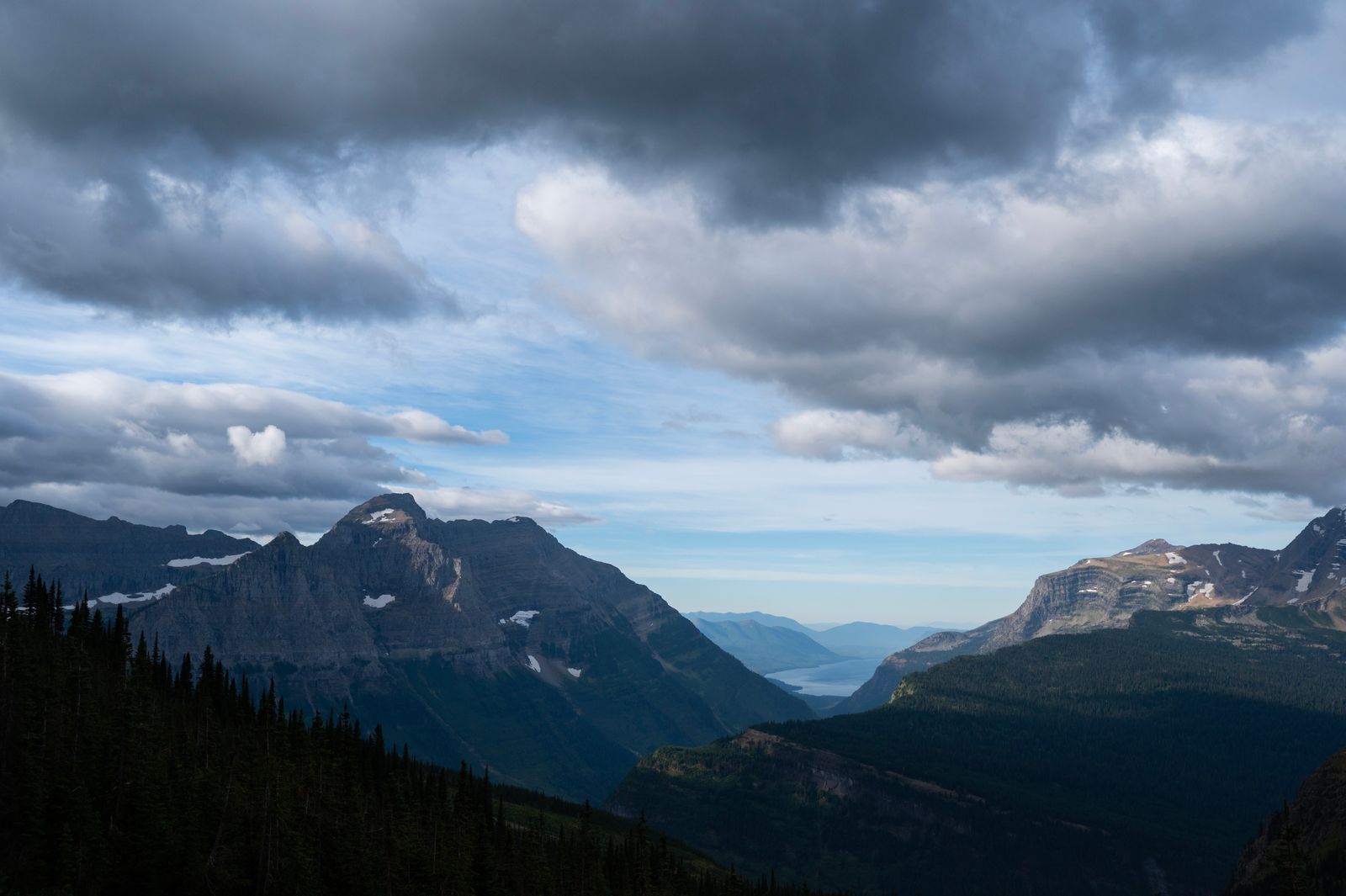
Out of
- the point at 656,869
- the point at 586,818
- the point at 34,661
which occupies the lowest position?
the point at 656,869

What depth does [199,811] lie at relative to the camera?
404ft

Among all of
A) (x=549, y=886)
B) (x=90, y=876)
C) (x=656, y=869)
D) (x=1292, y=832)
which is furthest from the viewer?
(x=656, y=869)

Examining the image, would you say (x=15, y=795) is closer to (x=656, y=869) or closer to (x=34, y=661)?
(x=34, y=661)

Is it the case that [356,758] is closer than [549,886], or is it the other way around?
[549,886]

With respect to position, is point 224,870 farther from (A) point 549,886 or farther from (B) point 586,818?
(B) point 586,818

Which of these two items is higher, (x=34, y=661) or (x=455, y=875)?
(x=34, y=661)

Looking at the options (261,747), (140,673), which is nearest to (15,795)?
(261,747)

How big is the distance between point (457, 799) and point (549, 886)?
25.4m

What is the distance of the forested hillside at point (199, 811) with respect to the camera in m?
114

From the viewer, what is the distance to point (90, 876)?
108812 mm

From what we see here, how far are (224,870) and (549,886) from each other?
5596 cm

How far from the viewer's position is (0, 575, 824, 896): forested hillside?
372 feet

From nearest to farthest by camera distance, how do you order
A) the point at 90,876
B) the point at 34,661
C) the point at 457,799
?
the point at 90,876 < the point at 34,661 < the point at 457,799

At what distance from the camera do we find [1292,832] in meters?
118
